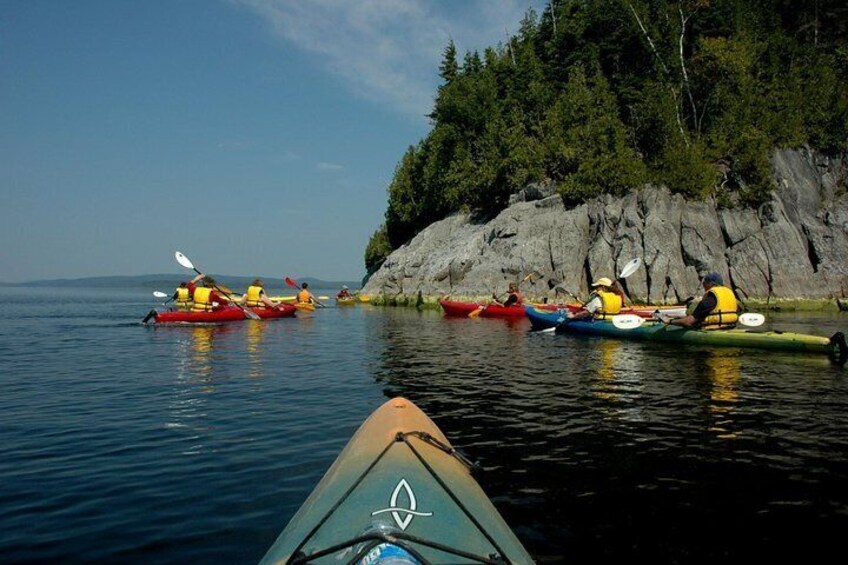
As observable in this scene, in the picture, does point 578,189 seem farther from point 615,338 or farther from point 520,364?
point 520,364

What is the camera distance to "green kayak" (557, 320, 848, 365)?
45.1 ft

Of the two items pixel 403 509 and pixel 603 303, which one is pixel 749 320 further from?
pixel 403 509

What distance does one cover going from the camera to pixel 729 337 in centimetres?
1527

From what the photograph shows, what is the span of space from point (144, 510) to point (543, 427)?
5.19 metres

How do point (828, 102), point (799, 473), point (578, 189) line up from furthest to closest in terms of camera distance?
point (828, 102) < point (578, 189) < point (799, 473)

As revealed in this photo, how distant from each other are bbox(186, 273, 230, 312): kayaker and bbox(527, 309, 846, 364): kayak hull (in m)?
14.9

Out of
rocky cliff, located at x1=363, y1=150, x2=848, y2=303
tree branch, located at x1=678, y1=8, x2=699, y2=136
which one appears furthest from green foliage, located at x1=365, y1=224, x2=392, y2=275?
tree branch, located at x1=678, y1=8, x2=699, y2=136

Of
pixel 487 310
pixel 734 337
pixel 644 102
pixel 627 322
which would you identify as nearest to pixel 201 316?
pixel 487 310

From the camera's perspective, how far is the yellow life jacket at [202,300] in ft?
79.9

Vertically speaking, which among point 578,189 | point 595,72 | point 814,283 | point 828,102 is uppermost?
point 595,72

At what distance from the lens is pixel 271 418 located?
356 inches

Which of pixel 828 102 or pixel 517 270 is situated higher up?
pixel 828 102

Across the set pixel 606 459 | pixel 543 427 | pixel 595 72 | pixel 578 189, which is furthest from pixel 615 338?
pixel 595 72

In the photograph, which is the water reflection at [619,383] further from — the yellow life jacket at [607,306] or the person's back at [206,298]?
the person's back at [206,298]
